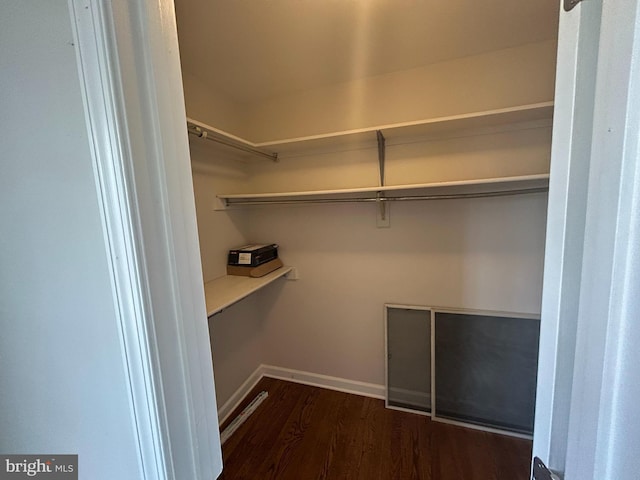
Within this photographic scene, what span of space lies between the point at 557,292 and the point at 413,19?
1407 millimetres

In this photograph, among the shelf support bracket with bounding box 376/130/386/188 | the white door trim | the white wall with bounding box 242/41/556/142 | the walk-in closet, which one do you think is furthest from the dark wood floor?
the white wall with bounding box 242/41/556/142

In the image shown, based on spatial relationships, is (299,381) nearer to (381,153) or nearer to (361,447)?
(361,447)

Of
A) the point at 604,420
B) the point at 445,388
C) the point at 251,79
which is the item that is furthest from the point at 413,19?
the point at 445,388

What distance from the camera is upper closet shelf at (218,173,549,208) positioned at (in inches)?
55.1

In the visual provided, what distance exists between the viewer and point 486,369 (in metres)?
1.68

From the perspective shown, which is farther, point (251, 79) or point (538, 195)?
point (251, 79)

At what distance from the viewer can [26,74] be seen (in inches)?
19.8

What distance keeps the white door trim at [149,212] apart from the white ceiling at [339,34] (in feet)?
2.93

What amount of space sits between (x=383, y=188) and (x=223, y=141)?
1041mm

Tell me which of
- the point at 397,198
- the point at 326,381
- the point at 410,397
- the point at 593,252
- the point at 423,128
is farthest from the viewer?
the point at 326,381

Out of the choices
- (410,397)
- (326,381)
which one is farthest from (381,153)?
(326,381)

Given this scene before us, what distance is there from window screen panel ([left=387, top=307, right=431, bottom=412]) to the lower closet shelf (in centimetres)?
96

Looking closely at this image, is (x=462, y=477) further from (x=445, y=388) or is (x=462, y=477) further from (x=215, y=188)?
(x=215, y=188)

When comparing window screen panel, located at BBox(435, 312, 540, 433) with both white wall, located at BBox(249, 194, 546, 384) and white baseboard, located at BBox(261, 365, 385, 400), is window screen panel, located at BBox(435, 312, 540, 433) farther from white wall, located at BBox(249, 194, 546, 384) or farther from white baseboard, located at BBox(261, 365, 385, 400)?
white baseboard, located at BBox(261, 365, 385, 400)
